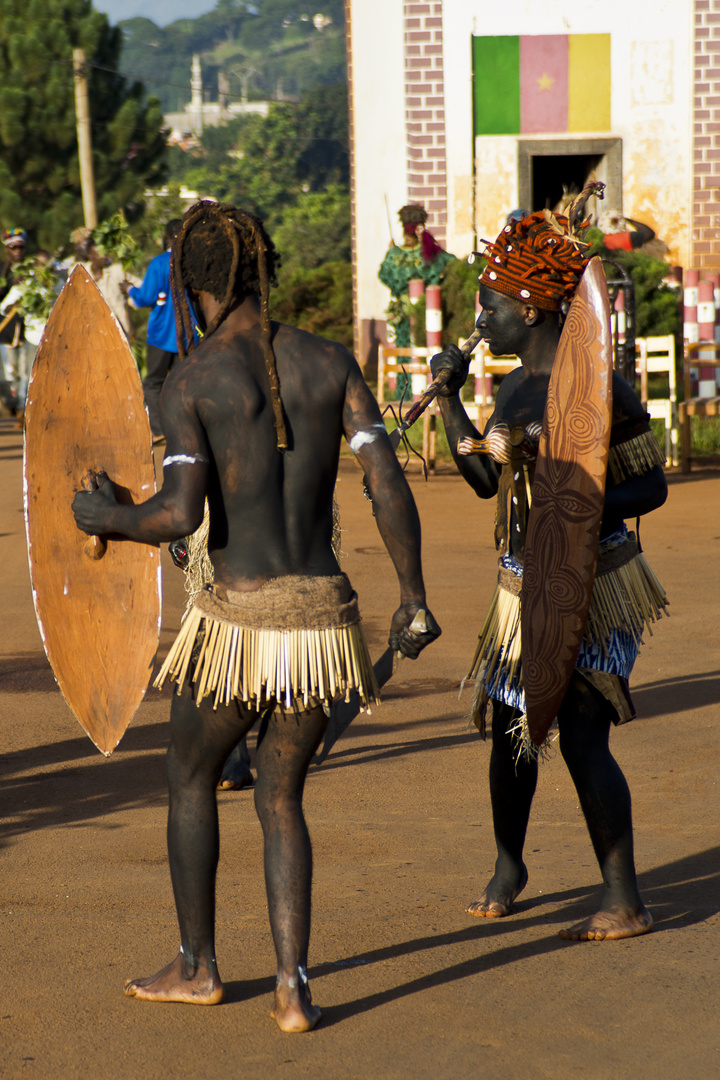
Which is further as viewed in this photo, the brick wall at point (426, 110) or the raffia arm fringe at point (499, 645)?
the brick wall at point (426, 110)

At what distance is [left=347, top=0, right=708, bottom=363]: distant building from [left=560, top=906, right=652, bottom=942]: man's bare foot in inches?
516

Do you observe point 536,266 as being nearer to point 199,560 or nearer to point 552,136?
point 199,560

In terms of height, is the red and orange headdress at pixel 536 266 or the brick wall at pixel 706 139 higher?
the brick wall at pixel 706 139

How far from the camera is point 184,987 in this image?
317 centimetres

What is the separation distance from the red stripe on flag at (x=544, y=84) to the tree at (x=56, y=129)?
49.4 feet

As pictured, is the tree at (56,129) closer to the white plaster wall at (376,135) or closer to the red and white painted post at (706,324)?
the white plaster wall at (376,135)

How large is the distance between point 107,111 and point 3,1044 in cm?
3049

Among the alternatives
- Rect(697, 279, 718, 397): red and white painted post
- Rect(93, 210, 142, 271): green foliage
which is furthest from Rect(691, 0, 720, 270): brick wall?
Rect(93, 210, 142, 271): green foliage

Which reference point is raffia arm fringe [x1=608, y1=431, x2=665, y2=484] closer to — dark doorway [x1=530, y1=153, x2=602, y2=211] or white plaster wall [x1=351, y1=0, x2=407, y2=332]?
white plaster wall [x1=351, y1=0, x2=407, y2=332]

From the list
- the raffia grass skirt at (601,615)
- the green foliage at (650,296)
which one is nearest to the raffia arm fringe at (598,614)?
the raffia grass skirt at (601,615)

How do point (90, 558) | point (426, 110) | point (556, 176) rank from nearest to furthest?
point (90, 558)
point (426, 110)
point (556, 176)

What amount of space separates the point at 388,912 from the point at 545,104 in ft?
46.9

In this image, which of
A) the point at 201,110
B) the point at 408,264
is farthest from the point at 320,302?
the point at 201,110

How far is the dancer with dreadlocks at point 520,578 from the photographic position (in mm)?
3531
